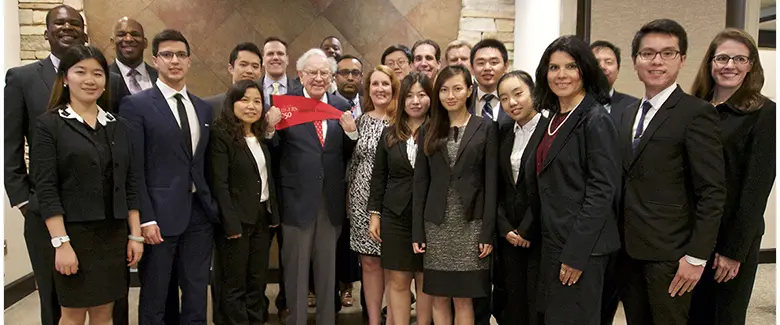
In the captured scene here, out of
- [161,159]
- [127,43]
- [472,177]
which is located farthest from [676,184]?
[127,43]

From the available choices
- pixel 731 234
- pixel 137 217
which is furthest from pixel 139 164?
pixel 731 234

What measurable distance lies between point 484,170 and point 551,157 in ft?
1.77

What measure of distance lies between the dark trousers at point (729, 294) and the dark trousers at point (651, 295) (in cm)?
34

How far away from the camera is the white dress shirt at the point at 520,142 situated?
2.72 meters

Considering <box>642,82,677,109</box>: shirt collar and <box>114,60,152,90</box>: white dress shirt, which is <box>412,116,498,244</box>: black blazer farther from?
<box>114,60,152,90</box>: white dress shirt

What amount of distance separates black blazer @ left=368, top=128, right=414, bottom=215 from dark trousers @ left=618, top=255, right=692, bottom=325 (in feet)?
3.59

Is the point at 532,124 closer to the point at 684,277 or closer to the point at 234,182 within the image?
the point at 684,277

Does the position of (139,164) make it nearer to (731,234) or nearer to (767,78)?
(731,234)

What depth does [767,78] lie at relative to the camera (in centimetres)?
508

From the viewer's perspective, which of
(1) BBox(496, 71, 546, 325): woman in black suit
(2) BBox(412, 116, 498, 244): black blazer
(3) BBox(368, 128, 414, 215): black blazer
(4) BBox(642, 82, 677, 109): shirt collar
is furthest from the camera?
(3) BBox(368, 128, 414, 215): black blazer

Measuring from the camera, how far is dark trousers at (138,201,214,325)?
3.00 meters

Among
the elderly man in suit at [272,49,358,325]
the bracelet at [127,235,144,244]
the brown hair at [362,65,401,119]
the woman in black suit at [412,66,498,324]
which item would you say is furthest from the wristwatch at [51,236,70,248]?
the brown hair at [362,65,401,119]

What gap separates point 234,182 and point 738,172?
2459 mm

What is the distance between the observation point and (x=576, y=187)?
Answer: 2297 mm
